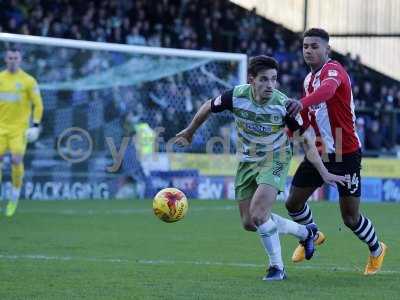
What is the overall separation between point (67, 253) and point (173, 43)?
17.2 meters

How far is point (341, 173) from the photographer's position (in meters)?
8.95

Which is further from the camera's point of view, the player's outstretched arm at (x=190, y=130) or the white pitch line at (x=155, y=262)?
the white pitch line at (x=155, y=262)

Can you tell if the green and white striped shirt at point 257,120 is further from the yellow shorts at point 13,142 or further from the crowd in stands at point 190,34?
the crowd in stands at point 190,34

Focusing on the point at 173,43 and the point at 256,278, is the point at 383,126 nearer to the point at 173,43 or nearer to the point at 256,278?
the point at 173,43

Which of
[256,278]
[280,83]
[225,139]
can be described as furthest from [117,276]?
[280,83]

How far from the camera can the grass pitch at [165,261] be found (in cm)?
755

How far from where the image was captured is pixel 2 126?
15.1 metres

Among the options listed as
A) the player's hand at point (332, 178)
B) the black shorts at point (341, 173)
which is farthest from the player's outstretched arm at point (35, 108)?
the player's hand at point (332, 178)

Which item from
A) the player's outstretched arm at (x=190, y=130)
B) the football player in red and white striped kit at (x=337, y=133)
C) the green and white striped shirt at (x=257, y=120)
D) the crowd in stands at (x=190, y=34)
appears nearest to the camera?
the green and white striped shirt at (x=257, y=120)

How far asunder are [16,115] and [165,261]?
633 centimetres

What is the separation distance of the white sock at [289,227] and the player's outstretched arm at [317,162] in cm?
Result: 65

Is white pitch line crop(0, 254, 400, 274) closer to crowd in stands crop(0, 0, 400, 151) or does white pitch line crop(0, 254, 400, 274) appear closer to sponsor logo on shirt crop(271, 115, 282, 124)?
sponsor logo on shirt crop(271, 115, 282, 124)

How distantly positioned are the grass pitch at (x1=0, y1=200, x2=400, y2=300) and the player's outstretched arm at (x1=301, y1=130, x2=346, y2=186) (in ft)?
2.74

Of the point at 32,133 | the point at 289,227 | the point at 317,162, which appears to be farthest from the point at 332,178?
the point at 32,133
